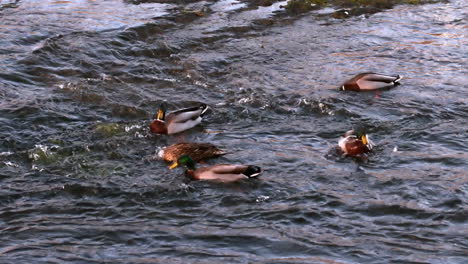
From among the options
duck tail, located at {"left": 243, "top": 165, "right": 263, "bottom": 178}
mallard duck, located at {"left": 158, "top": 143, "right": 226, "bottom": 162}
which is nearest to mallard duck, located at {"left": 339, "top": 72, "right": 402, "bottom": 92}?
mallard duck, located at {"left": 158, "top": 143, "right": 226, "bottom": 162}

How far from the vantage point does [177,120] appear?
1006cm

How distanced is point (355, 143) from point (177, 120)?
2461 mm

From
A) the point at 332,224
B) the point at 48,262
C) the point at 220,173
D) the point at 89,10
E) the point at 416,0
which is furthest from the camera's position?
the point at 416,0

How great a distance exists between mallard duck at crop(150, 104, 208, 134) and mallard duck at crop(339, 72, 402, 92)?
239 cm

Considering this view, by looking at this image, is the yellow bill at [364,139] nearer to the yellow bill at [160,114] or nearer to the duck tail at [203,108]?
→ the duck tail at [203,108]

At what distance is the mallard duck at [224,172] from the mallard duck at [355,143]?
3.70 feet

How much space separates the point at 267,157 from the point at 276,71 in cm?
355

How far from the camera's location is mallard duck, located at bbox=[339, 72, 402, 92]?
1119 centimetres

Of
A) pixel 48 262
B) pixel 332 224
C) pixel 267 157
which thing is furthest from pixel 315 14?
pixel 48 262

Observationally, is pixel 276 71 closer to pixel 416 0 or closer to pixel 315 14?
pixel 315 14

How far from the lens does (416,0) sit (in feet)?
55.3

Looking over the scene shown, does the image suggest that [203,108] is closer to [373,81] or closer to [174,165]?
[174,165]

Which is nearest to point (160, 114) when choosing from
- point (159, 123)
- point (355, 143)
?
point (159, 123)

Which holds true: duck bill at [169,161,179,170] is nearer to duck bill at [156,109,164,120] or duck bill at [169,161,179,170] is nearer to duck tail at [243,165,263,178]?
duck tail at [243,165,263,178]
